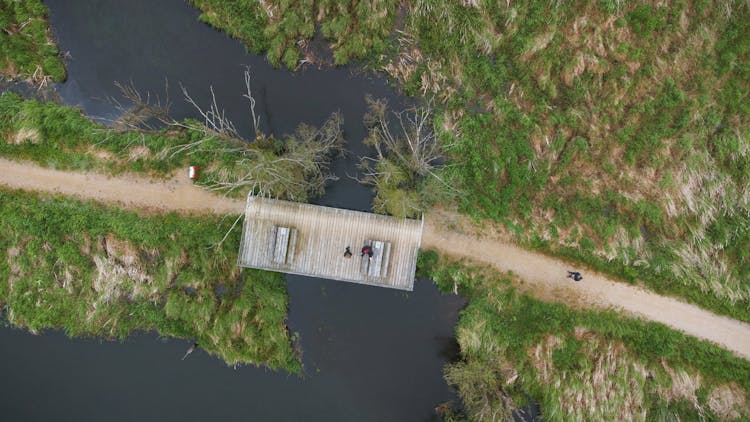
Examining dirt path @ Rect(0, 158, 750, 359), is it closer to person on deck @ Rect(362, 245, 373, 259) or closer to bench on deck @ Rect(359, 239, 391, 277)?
bench on deck @ Rect(359, 239, 391, 277)

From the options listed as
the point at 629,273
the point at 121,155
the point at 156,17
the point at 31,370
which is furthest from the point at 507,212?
the point at 31,370

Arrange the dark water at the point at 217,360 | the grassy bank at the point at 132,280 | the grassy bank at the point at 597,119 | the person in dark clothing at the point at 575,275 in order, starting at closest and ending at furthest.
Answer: the person in dark clothing at the point at 575,275
the grassy bank at the point at 597,119
the grassy bank at the point at 132,280
the dark water at the point at 217,360

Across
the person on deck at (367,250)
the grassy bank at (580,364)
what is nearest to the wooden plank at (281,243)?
the person on deck at (367,250)

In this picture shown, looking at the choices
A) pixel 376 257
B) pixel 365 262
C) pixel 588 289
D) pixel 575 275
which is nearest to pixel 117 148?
pixel 365 262

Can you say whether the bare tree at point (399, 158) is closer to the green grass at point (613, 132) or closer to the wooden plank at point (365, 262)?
the green grass at point (613, 132)

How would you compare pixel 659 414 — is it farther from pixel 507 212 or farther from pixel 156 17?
pixel 156 17

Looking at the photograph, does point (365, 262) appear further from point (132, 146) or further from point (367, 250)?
point (132, 146)
